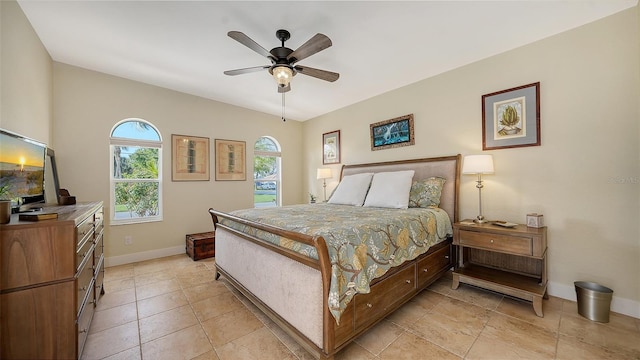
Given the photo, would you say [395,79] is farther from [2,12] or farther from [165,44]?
[2,12]

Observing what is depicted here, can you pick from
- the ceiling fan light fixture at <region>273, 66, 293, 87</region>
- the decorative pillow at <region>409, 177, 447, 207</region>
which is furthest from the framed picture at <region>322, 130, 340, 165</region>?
the ceiling fan light fixture at <region>273, 66, 293, 87</region>

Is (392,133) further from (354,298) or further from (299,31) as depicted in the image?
(354,298)

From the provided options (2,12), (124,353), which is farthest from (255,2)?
(124,353)

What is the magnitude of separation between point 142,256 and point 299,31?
3.96 m

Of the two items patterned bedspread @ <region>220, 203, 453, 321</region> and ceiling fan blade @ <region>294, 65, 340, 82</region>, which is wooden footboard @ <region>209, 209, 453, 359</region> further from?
ceiling fan blade @ <region>294, 65, 340, 82</region>

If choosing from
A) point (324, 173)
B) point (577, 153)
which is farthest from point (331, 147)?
point (577, 153)

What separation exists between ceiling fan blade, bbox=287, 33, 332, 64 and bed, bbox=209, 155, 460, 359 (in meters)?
1.52

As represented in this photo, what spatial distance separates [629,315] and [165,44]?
5284 mm

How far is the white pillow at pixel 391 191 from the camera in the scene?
3.11m

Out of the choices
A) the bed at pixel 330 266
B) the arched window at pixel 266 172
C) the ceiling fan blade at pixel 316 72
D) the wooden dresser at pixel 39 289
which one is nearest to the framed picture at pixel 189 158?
the arched window at pixel 266 172

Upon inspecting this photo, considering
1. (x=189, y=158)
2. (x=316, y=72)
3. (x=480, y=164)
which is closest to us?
(x=316, y=72)

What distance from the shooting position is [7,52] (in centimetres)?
199

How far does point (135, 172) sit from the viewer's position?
3887mm

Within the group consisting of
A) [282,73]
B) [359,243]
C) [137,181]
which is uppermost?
[282,73]
